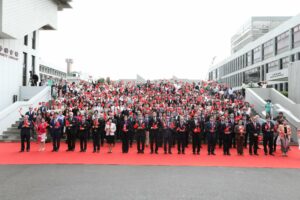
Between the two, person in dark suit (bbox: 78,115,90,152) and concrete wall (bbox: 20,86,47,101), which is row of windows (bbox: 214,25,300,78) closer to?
concrete wall (bbox: 20,86,47,101)

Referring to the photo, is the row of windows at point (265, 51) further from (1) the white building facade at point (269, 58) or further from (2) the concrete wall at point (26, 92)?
(2) the concrete wall at point (26, 92)

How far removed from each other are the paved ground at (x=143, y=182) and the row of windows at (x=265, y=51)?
38.4m

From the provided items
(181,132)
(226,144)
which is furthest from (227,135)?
(181,132)

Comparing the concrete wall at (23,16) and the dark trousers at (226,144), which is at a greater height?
the concrete wall at (23,16)

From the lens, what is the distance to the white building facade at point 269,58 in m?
41.2

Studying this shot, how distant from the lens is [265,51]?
54406mm

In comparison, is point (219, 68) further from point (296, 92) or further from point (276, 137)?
point (276, 137)

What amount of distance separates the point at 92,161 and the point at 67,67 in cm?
10328

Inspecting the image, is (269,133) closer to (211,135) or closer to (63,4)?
(211,135)

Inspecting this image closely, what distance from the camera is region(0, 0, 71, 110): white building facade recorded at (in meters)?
23.4

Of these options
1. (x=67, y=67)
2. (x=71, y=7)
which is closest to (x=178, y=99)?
(x=71, y=7)

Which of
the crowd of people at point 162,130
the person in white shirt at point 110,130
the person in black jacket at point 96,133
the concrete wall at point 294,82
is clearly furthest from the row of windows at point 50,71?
the person in white shirt at point 110,130

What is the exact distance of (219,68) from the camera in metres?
89.4

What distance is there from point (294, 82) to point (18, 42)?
80.8 feet
